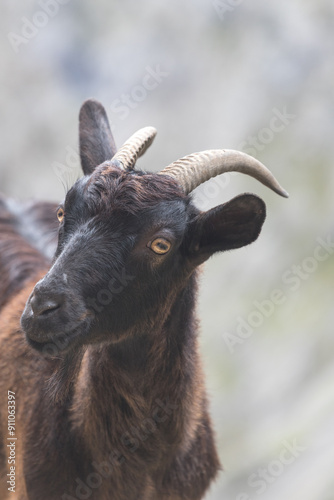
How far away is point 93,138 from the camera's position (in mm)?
5113

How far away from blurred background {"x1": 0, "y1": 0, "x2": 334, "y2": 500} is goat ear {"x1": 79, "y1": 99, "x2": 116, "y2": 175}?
568 centimetres

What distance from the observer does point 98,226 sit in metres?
3.99

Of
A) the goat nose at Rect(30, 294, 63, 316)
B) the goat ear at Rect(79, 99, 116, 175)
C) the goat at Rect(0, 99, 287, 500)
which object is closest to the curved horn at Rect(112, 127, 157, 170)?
the goat at Rect(0, 99, 287, 500)

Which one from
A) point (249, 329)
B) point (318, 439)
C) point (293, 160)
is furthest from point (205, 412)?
point (293, 160)

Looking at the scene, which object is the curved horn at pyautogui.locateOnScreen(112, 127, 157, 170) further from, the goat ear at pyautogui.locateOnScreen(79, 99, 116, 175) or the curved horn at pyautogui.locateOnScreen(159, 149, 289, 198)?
the goat ear at pyautogui.locateOnScreen(79, 99, 116, 175)

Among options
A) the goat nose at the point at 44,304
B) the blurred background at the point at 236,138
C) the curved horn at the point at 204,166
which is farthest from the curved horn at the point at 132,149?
the blurred background at the point at 236,138

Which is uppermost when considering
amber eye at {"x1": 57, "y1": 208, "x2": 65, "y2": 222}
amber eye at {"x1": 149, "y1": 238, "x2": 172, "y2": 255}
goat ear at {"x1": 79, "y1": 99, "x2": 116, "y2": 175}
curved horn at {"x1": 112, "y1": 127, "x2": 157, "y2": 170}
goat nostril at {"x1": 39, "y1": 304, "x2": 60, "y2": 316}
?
curved horn at {"x1": 112, "y1": 127, "x2": 157, "y2": 170}

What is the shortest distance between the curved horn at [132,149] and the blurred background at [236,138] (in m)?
5.71

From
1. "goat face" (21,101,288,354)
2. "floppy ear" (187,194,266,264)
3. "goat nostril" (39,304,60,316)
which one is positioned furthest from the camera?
"floppy ear" (187,194,266,264)

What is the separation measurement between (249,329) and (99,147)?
668cm

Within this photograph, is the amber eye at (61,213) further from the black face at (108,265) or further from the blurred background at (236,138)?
the blurred background at (236,138)

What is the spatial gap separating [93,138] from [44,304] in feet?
6.17

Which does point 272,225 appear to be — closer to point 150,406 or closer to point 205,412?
point 205,412

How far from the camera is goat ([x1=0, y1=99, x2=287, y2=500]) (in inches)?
155
